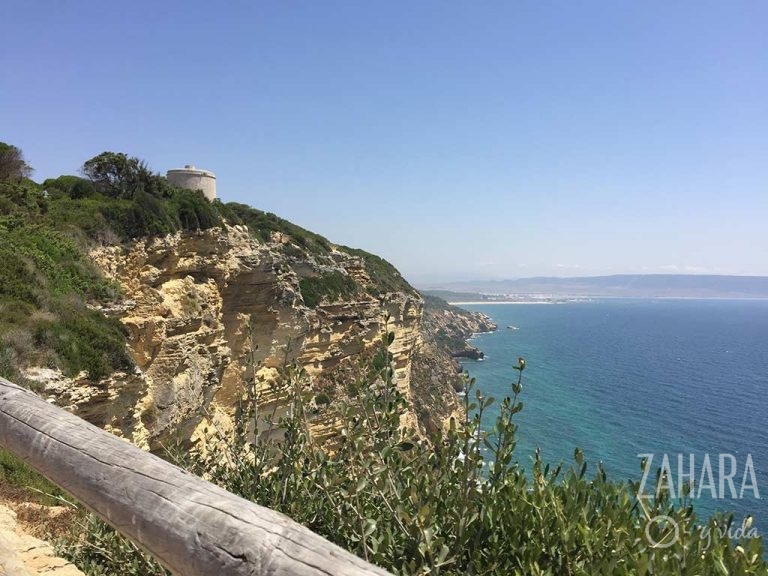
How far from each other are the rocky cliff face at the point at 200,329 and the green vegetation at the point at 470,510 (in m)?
5.35

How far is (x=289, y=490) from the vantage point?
356 cm

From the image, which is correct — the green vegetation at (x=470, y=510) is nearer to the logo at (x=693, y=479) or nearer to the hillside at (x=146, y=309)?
the logo at (x=693, y=479)

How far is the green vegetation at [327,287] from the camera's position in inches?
989

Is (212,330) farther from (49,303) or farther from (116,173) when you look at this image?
(116,173)

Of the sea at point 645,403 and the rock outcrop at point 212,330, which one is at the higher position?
the rock outcrop at point 212,330

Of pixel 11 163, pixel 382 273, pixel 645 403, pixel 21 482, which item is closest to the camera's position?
pixel 21 482

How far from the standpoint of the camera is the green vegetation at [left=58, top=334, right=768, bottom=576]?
227 cm

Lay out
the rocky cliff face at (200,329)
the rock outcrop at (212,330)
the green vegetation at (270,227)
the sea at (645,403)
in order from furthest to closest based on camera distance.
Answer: the sea at (645,403), the green vegetation at (270,227), the rocky cliff face at (200,329), the rock outcrop at (212,330)

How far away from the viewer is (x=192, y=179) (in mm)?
22719

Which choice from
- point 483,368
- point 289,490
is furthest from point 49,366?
point 483,368

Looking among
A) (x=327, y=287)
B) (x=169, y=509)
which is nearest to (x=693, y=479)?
(x=169, y=509)

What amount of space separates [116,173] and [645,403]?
5118 centimetres

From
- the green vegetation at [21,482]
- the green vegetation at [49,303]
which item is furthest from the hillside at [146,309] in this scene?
the green vegetation at [21,482]

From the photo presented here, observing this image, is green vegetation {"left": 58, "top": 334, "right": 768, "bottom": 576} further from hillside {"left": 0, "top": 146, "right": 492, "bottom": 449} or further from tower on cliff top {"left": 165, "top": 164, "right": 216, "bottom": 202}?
tower on cliff top {"left": 165, "top": 164, "right": 216, "bottom": 202}
